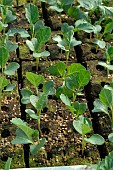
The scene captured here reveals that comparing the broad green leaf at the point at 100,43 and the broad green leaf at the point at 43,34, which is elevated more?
the broad green leaf at the point at 43,34

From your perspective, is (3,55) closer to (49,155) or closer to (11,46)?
(11,46)

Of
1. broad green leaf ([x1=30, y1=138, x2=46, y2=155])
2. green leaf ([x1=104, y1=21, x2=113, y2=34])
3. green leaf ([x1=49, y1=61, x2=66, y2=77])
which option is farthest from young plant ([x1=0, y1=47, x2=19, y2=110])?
green leaf ([x1=104, y1=21, x2=113, y2=34])

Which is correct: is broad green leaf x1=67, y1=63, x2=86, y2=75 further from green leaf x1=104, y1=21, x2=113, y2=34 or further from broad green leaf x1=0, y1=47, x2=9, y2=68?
green leaf x1=104, y1=21, x2=113, y2=34

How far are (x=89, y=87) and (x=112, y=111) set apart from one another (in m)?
0.19

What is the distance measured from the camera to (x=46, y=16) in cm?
207

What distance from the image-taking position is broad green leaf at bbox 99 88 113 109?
1521 mm

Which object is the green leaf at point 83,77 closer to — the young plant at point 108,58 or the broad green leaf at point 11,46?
the young plant at point 108,58

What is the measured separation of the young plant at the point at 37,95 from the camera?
154cm

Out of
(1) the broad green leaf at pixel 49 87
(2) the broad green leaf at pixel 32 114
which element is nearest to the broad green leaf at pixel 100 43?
(1) the broad green leaf at pixel 49 87

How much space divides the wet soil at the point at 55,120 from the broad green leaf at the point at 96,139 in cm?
5

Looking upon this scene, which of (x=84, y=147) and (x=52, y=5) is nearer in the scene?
(x=84, y=147)

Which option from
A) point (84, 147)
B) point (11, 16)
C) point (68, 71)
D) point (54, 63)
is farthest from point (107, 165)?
point (11, 16)

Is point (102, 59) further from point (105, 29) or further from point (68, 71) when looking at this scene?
point (68, 71)

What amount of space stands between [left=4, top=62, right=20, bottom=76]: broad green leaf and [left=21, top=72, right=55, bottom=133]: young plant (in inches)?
2.9
